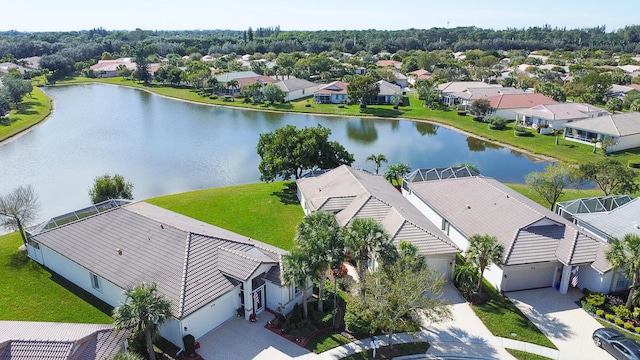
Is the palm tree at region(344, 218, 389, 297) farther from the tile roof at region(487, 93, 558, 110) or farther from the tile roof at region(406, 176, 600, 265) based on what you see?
the tile roof at region(487, 93, 558, 110)

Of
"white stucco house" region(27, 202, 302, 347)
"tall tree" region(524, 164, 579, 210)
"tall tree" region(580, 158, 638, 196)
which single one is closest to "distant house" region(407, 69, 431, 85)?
"tall tree" region(580, 158, 638, 196)

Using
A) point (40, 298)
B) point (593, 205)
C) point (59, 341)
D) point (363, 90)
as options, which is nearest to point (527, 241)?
point (593, 205)

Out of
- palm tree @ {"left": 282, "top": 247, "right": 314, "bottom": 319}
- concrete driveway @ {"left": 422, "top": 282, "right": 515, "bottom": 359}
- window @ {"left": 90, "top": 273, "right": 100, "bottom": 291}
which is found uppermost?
palm tree @ {"left": 282, "top": 247, "right": 314, "bottom": 319}

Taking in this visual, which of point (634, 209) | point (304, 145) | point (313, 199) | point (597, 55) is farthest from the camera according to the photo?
point (597, 55)

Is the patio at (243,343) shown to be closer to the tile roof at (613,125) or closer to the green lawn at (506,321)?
the green lawn at (506,321)

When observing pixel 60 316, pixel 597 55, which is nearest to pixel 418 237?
pixel 60 316

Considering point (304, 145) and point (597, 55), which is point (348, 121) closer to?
point (304, 145)
